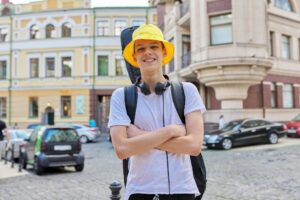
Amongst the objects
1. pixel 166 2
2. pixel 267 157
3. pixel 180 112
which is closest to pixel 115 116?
pixel 180 112

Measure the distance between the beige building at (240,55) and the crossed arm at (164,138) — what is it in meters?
19.4

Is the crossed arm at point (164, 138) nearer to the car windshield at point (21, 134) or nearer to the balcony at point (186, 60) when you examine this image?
the car windshield at point (21, 134)

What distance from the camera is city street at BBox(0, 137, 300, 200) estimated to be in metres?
7.70

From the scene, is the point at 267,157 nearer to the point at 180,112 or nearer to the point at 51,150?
the point at 51,150

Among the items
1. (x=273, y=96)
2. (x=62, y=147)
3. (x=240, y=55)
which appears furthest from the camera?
(x=273, y=96)

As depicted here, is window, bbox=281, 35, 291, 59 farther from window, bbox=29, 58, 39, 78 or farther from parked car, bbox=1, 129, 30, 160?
window, bbox=29, 58, 39, 78

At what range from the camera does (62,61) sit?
3644 cm

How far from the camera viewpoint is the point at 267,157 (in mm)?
13672

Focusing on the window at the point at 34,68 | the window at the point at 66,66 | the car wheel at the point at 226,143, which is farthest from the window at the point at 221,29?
the window at the point at 34,68

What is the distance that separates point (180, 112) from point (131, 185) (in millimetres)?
578

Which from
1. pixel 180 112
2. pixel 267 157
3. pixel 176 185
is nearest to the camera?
pixel 176 185

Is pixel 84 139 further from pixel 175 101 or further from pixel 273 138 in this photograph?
pixel 175 101

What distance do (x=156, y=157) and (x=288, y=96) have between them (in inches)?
1051

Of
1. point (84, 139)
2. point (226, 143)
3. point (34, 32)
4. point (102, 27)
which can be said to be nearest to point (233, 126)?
point (226, 143)
